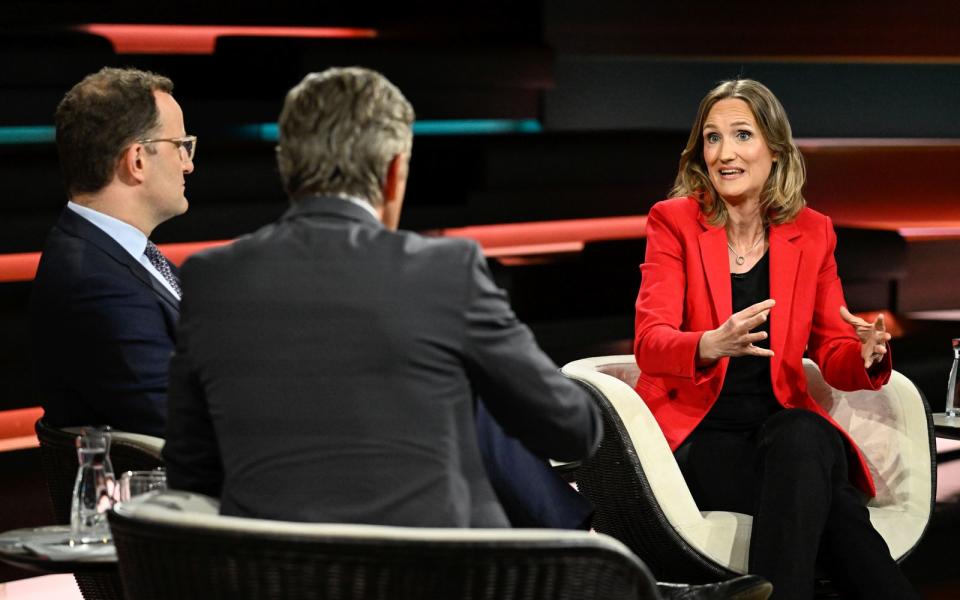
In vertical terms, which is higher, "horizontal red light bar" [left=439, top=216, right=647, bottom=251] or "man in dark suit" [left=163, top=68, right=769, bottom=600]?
"man in dark suit" [left=163, top=68, right=769, bottom=600]

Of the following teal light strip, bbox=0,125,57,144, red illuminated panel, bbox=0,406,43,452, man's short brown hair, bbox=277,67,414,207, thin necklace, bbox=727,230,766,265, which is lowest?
red illuminated panel, bbox=0,406,43,452

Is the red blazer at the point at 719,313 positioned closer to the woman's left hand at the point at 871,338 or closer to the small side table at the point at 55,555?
the woman's left hand at the point at 871,338

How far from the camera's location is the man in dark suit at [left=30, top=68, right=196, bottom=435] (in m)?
2.32

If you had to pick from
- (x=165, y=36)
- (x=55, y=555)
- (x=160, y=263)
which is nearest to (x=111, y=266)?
(x=160, y=263)

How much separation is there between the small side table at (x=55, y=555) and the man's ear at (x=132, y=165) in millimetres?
893

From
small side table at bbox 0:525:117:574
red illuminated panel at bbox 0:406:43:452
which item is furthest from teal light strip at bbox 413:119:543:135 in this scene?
small side table at bbox 0:525:117:574

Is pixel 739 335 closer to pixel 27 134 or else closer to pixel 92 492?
pixel 92 492

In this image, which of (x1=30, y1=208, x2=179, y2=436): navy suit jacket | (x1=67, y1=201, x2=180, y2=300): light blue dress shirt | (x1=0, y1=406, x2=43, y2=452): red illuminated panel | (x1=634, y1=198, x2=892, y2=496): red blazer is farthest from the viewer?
(x1=0, y1=406, x2=43, y2=452): red illuminated panel

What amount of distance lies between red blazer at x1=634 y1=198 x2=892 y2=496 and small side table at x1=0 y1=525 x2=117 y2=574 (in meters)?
1.27

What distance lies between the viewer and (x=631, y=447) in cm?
254

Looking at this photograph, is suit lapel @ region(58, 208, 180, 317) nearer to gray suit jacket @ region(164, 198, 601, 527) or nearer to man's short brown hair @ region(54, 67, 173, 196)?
man's short brown hair @ region(54, 67, 173, 196)

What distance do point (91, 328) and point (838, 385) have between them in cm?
154

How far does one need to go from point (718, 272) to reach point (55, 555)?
1559 mm

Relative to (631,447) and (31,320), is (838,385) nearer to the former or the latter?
(631,447)
